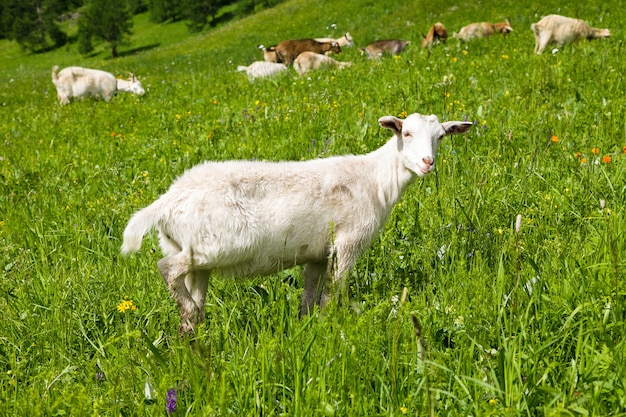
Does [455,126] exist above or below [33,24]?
below

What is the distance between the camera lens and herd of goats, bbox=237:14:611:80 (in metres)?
13.0

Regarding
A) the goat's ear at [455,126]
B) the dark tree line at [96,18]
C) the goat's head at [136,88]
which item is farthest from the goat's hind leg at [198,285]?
the dark tree line at [96,18]

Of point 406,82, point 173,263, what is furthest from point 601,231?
point 406,82

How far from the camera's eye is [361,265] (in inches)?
198

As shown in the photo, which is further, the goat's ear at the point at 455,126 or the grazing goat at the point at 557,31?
the grazing goat at the point at 557,31

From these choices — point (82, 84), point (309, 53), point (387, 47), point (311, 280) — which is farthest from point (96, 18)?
point (311, 280)

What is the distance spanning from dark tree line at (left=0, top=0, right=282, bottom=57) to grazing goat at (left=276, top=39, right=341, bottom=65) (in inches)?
1622

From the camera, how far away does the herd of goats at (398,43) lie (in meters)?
13.0

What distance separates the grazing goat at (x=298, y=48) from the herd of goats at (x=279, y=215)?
16.2m

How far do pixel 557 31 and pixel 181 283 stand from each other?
11.9m

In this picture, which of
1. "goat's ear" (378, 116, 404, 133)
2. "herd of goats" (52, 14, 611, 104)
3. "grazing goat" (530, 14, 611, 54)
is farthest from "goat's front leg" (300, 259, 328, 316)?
"grazing goat" (530, 14, 611, 54)

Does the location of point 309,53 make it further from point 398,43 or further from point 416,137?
point 416,137

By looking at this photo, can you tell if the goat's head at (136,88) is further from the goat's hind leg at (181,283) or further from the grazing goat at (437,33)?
the goat's hind leg at (181,283)

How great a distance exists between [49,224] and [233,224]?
3106mm
